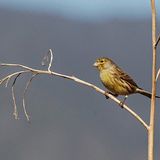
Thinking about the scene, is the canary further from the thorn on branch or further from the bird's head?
the thorn on branch

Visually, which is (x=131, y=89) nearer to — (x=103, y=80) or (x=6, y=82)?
(x=103, y=80)

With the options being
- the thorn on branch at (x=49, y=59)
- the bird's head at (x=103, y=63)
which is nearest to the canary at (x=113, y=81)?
the bird's head at (x=103, y=63)

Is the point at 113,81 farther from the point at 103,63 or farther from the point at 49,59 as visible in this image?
the point at 49,59

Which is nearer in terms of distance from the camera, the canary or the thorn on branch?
the thorn on branch

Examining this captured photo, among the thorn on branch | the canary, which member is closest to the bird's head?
the canary

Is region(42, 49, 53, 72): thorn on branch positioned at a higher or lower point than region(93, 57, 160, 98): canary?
lower

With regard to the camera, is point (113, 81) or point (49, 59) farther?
point (113, 81)

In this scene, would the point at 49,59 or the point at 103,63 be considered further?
the point at 103,63

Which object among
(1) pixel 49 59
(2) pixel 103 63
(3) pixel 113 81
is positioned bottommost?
(1) pixel 49 59

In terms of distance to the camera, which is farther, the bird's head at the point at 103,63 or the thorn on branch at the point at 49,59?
the bird's head at the point at 103,63

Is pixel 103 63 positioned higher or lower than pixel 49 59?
higher

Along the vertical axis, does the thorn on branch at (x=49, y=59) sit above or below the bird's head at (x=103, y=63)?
below

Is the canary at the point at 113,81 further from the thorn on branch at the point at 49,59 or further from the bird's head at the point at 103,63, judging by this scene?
the thorn on branch at the point at 49,59

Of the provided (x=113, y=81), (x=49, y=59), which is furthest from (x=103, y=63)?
(x=49, y=59)
